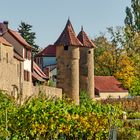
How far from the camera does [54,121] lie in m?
26.0

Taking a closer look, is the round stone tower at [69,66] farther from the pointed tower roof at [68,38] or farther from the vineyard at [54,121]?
the vineyard at [54,121]

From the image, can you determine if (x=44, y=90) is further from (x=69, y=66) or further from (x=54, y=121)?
(x=54, y=121)

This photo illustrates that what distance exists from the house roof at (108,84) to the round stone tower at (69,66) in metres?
24.1

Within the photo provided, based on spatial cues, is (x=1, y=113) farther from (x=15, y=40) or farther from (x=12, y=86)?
(x=15, y=40)

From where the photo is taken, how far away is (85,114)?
1172 inches

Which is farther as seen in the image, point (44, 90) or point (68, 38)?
point (68, 38)

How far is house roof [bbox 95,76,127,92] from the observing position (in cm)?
8862

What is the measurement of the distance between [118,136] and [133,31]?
66.8 m

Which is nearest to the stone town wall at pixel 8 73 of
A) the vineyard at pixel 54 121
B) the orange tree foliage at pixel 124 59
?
the vineyard at pixel 54 121

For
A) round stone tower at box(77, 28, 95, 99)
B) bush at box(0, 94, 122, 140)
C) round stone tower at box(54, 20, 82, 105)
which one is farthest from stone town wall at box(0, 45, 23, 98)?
round stone tower at box(77, 28, 95, 99)

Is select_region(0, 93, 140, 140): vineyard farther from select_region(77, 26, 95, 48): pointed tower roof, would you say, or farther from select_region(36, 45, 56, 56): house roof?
select_region(36, 45, 56, 56): house roof

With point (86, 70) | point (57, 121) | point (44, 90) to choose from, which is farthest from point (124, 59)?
point (57, 121)

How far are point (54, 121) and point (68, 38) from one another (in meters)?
39.5

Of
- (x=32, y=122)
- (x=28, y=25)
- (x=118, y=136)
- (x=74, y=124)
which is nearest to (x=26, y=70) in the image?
(x=118, y=136)
